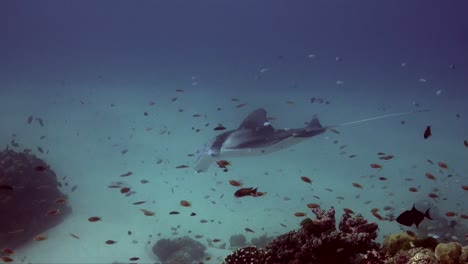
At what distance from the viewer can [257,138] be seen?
12.2 meters

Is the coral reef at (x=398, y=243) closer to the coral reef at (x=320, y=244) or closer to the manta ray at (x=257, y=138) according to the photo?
the coral reef at (x=320, y=244)

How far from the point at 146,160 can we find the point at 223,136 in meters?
19.2

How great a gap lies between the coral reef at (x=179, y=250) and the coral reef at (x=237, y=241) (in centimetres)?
155

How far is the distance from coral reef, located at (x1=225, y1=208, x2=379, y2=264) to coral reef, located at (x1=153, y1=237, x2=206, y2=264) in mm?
8215

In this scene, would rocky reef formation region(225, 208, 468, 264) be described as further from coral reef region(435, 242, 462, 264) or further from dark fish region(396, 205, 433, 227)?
dark fish region(396, 205, 433, 227)

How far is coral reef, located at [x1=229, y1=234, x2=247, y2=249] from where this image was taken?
15266mm

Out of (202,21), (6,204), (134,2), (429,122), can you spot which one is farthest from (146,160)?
(134,2)

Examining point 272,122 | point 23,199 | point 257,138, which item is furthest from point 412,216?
point 272,122

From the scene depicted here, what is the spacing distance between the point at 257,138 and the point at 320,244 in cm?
740

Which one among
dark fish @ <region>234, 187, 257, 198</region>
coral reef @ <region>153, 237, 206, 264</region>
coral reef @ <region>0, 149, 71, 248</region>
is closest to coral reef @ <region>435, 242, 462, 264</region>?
dark fish @ <region>234, 187, 257, 198</region>

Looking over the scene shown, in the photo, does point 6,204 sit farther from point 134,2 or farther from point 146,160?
point 134,2

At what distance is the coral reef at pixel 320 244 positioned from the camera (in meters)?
4.93

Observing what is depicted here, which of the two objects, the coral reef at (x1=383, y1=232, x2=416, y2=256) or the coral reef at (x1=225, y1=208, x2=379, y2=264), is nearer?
the coral reef at (x1=383, y1=232, x2=416, y2=256)

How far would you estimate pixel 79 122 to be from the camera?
132ft
